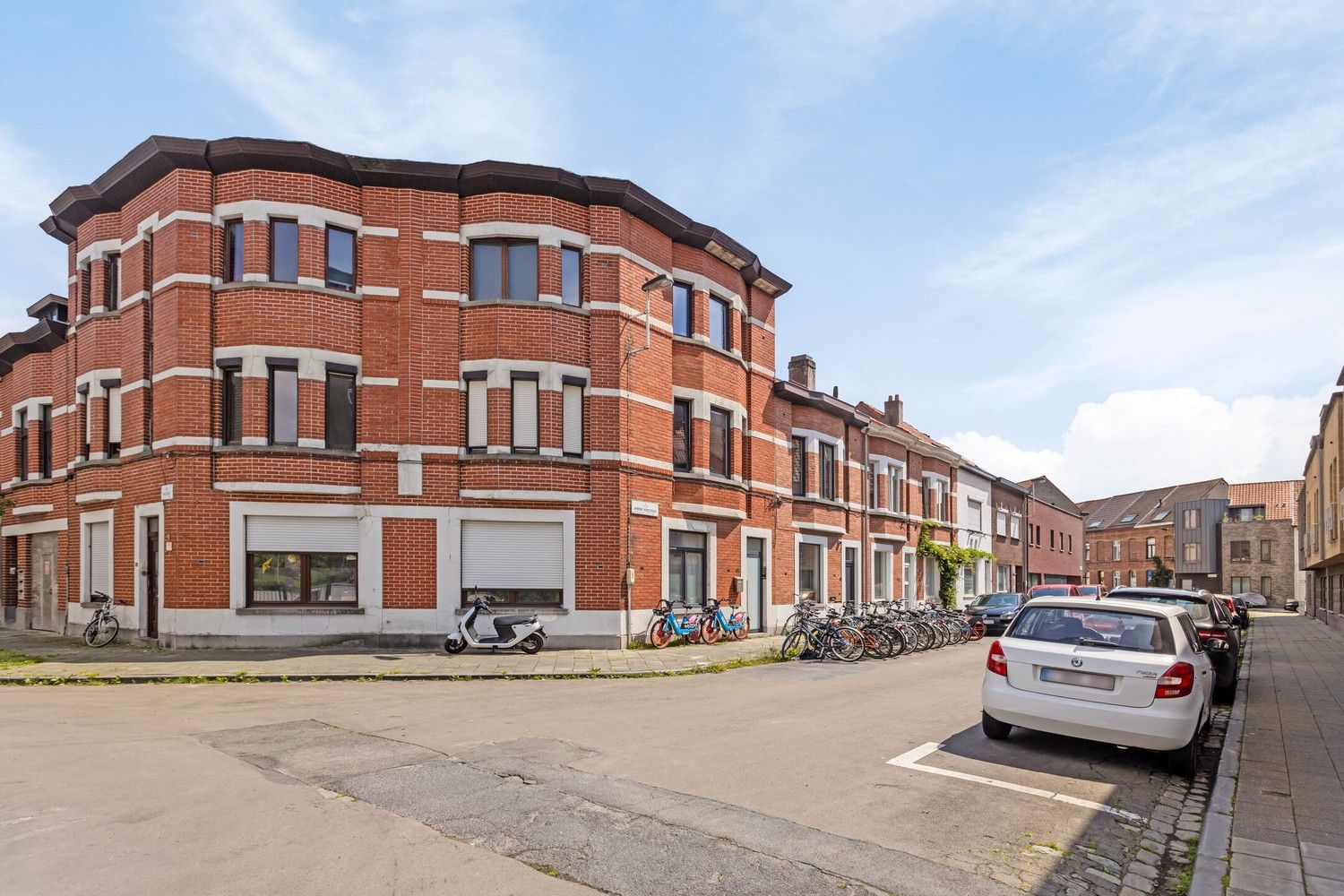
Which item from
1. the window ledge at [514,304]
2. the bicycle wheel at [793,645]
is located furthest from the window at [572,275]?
the bicycle wheel at [793,645]

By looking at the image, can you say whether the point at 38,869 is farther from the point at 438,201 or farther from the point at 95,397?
the point at 95,397

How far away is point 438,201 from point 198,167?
4.74 m

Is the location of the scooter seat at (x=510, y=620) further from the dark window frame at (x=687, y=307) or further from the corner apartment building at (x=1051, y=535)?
the corner apartment building at (x=1051, y=535)

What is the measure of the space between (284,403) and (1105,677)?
15324 mm

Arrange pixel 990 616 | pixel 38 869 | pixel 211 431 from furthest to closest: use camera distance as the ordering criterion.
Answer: pixel 990 616, pixel 211 431, pixel 38 869

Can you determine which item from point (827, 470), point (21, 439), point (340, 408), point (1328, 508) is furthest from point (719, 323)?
point (1328, 508)

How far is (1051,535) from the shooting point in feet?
180

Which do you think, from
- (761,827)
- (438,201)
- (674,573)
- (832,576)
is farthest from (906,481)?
(761,827)

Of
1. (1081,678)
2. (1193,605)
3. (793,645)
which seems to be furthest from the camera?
(793,645)

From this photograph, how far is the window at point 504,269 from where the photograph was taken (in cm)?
1830

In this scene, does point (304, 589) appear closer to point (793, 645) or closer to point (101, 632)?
point (101, 632)

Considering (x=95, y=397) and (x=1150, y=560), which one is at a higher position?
(x=95, y=397)

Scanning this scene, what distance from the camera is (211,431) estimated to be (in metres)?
17.0

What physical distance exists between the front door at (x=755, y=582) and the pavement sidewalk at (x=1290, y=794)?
11557mm
